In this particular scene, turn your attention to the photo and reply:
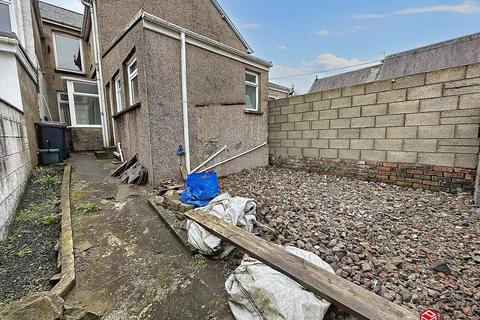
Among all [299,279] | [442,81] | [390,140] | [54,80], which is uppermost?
[54,80]

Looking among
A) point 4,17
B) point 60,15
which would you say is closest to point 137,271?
point 4,17

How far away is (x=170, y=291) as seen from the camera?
1.71 m

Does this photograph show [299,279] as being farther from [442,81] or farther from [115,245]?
[442,81]

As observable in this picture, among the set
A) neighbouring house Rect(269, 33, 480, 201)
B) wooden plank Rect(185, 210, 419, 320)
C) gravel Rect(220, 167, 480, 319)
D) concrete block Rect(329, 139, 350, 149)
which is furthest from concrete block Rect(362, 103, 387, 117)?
wooden plank Rect(185, 210, 419, 320)

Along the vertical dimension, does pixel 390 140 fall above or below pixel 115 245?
above

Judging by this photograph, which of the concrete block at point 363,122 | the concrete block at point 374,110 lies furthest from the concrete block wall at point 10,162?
the concrete block at point 374,110

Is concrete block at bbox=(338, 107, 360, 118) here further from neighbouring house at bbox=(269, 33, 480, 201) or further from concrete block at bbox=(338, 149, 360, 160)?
concrete block at bbox=(338, 149, 360, 160)

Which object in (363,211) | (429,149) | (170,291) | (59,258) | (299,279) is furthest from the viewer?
(429,149)

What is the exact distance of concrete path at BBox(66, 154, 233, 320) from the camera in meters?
1.55

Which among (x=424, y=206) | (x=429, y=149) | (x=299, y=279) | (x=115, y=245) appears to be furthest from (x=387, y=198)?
(x=115, y=245)

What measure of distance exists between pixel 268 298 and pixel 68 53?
13016 mm

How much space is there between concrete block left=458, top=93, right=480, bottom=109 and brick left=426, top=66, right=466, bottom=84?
13.3 inches

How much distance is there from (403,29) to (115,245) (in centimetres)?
1303

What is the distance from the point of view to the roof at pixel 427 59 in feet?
37.6
